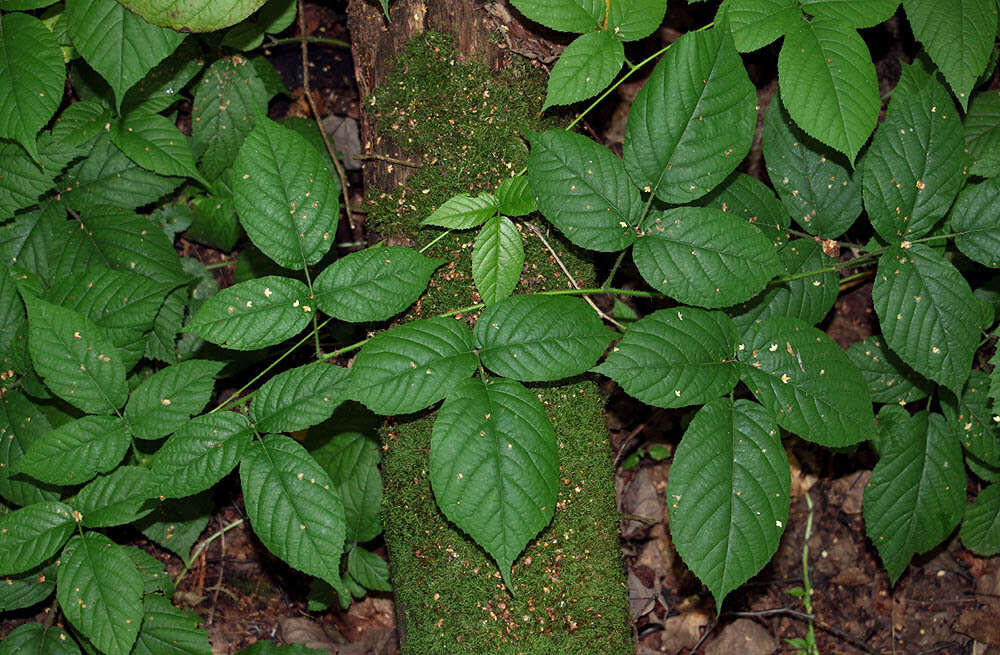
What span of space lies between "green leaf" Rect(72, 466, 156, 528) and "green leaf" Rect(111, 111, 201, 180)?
0.99m

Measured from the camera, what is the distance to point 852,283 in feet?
9.18

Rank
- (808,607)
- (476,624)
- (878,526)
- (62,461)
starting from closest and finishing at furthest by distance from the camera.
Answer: (476,624), (62,461), (878,526), (808,607)

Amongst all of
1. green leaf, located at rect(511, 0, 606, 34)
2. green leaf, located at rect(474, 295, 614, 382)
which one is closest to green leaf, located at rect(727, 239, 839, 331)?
green leaf, located at rect(474, 295, 614, 382)

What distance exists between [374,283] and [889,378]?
1.66 metres

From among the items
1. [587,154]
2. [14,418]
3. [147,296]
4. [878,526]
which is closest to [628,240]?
[587,154]

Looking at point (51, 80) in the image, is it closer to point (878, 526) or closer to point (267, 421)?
point (267, 421)

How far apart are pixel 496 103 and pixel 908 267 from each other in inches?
50.0

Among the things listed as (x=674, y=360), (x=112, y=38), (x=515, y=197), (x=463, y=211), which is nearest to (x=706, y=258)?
(x=674, y=360)

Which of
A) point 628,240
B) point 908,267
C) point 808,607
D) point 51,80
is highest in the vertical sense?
point 51,80

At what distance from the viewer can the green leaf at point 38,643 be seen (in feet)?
7.15

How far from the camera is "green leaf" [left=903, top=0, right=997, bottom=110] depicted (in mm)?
2082

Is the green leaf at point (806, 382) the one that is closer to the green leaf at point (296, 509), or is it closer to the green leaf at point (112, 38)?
the green leaf at point (296, 509)

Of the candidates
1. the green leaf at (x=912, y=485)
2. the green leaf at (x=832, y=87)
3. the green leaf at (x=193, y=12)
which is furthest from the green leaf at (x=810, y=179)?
the green leaf at (x=193, y=12)

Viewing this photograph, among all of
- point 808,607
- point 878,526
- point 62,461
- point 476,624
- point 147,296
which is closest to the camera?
point 476,624
